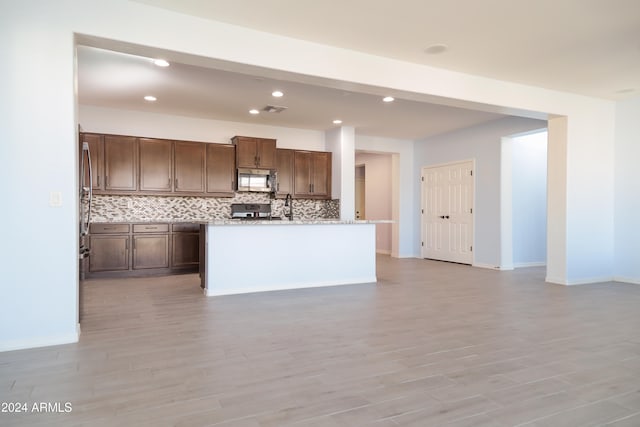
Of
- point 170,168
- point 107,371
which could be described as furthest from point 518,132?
point 107,371

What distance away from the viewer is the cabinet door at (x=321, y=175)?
26.2 ft

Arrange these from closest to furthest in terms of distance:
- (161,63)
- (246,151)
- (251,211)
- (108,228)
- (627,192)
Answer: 1. (161,63)
2. (627,192)
3. (108,228)
4. (246,151)
5. (251,211)

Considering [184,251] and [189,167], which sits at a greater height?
[189,167]

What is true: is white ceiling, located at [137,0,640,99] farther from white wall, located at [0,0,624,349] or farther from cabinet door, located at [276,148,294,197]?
cabinet door, located at [276,148,294,197]

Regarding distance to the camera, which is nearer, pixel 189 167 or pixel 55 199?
pixel 55 199

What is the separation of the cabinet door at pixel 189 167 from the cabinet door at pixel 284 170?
1433 mm

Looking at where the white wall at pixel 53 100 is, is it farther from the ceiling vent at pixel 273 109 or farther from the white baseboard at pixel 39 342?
the ceiling vent at pixel 273 109

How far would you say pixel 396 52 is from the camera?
14.0 ft

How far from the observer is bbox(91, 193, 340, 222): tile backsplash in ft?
21.9

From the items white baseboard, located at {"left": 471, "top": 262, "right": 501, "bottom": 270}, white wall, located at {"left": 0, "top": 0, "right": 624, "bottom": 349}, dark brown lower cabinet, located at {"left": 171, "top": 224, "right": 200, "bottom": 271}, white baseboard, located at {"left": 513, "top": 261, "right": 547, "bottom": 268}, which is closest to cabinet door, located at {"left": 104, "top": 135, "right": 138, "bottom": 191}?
dark brown lower cabinet, located at {"left": 171, "top": 224, "right": 200, "bottom": 271}

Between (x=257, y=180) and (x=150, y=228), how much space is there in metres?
2.05

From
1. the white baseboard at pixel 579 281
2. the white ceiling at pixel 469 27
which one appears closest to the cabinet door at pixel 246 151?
the white ceiling at pixel 469 27

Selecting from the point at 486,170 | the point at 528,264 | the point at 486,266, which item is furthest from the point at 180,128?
the point at 528,264

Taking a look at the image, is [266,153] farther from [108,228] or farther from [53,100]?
[53,100]
